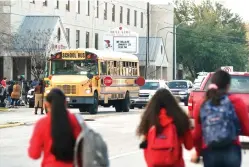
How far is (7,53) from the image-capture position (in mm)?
56000

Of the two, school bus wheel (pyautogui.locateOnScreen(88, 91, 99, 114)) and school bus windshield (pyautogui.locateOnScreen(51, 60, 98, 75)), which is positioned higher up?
school bus windshield (pyautogui.locateOnScreen(51, 60, 98, 75))

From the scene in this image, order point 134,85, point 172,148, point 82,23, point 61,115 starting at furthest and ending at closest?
point 82,23 < point 134,85 < point 172,148 < point 61,115

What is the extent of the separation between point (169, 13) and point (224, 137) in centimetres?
8172

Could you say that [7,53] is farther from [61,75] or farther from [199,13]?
[199,13]

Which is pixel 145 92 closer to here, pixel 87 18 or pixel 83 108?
pixel 83 108

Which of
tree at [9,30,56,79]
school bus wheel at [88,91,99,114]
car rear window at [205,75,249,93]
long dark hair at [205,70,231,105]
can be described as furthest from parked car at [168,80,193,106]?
long dark hair at [205,70,231,105]

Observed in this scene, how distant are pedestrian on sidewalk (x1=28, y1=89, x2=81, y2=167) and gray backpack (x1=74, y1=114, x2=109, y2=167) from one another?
0.42ft

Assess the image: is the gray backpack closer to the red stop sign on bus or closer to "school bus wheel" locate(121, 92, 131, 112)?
the red stop sign on bus

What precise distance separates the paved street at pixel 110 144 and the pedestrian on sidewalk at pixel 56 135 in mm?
7728

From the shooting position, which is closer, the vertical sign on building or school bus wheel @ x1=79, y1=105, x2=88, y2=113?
school bus wheel @ x1=79, y1=105, x2=88, y2=113

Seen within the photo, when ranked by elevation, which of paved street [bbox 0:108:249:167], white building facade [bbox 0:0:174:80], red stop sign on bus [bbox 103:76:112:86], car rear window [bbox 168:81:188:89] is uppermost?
white building facade [bbox 0:0:174:80]

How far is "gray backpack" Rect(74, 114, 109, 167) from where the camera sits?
23.7 ft

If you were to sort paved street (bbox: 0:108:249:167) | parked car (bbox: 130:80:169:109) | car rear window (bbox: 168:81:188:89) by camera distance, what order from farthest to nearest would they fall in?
car rear window (bbox: 168:81:188:89) → parked car (bbox: 130:80:169:109) → paved street (bbox: 0:108:249:167)

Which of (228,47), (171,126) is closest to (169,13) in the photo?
(228,47)
